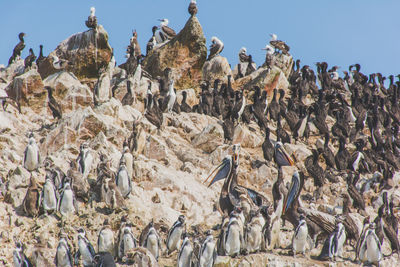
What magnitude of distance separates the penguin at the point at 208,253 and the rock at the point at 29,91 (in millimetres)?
13131

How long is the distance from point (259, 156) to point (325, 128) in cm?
507

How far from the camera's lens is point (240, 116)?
94.7 feet

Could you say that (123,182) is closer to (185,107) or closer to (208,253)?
(208,253)

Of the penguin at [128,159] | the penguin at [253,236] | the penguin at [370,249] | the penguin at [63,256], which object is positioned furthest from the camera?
the penguin at [128,159]

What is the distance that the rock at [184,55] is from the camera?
1356 inches

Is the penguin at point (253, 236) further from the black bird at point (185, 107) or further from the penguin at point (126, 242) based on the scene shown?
the black bird at point (185, 107)

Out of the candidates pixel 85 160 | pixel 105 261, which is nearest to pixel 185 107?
pixel 85 160

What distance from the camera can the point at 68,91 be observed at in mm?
27703

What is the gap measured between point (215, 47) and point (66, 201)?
21803 mm

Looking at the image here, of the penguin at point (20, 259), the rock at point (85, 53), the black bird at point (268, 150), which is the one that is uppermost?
the rock at point (85, 53)

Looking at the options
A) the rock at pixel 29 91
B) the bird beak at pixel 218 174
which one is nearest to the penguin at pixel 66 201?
the bird beak at pixel 218 174

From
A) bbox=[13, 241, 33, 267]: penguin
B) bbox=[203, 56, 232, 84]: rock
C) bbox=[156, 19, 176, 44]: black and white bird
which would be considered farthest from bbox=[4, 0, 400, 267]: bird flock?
bbox=[156, 19, 176, 44]: black and white bird

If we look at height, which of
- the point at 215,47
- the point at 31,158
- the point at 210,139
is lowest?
the point at 31,158

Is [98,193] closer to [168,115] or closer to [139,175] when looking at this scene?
[139,175]
